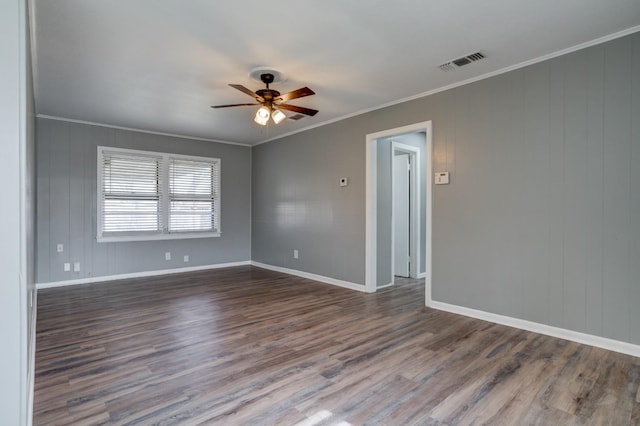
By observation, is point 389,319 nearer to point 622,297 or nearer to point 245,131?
point 622,297

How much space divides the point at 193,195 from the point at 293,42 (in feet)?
14.6

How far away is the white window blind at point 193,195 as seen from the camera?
6387 mm

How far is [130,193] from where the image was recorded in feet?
19.4

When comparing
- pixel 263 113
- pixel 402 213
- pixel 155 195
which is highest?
pixel 263 113

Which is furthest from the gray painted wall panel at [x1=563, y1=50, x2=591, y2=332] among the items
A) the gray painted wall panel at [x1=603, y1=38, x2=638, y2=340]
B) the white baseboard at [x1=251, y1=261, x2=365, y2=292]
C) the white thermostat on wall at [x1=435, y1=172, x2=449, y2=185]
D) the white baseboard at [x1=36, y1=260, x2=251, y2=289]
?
the white baseboard at [x1=36, y1=260, x2=251, y2=289]

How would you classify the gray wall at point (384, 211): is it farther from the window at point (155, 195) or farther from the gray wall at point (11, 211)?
the gray wall at point (11, 211)

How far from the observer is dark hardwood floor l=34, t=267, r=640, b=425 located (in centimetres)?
199

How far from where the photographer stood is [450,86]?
154 inches

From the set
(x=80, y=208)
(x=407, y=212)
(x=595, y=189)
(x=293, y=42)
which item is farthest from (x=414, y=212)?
(x=80, y=208)

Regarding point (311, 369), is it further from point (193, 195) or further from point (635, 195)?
point (193, 195)

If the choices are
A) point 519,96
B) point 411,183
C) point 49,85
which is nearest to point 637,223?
point 519,96

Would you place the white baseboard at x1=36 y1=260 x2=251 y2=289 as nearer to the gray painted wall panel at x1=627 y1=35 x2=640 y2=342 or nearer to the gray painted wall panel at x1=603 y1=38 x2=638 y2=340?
the gray painted wall panel at x1=603 y1=38 x2=638 y2=340

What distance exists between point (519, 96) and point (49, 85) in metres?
5.10

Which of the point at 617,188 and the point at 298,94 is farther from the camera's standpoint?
the point at 298,94
